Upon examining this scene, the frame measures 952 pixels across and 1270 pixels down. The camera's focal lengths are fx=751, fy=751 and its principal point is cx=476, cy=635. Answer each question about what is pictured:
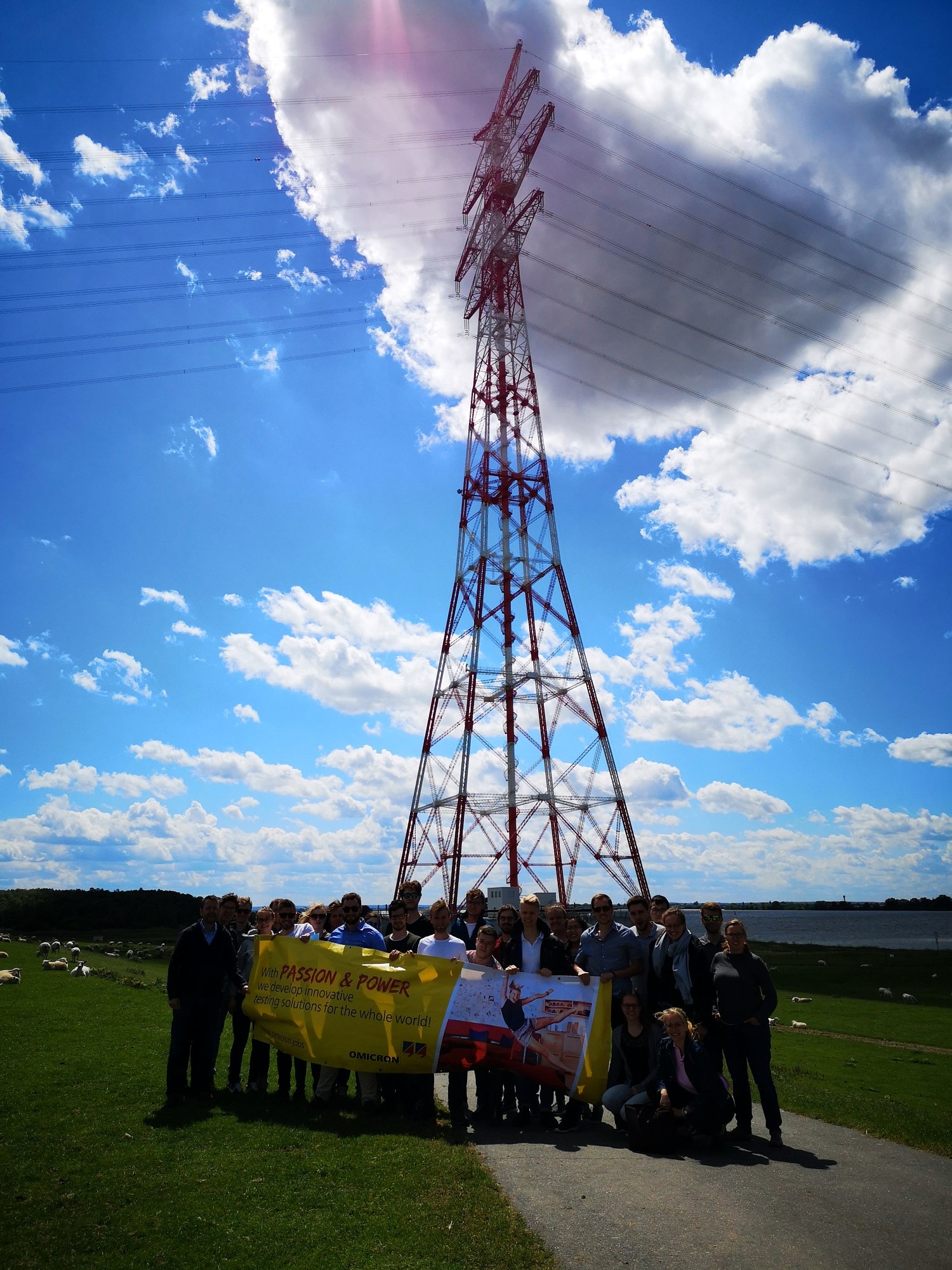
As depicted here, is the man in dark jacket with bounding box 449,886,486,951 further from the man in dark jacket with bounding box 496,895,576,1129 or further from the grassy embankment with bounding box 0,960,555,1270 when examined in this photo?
the grassy embankment with bounding box 0,960,555,1270

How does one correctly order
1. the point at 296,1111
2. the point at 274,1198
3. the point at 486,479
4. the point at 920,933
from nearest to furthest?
1. the point at 274,1198
2. the point at 296,1111
3. the point at 486,479
4. the point at 920,933

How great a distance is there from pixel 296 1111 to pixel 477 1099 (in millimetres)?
2301

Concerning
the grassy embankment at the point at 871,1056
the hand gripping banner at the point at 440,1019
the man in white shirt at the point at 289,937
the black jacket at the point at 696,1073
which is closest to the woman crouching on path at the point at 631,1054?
the black jacket at the point at 696,1073

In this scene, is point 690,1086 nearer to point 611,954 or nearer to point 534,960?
point 611,954

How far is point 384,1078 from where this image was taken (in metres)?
10.1

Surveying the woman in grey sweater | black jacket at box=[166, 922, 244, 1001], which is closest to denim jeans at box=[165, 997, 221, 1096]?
black jacket at box=[166, 922, 244, 1001]

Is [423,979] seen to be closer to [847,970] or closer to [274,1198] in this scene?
[274,1198]

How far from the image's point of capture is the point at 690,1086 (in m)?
8.40

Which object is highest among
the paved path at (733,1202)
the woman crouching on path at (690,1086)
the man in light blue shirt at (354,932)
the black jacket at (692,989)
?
the man in light blue shirt at (354,932)

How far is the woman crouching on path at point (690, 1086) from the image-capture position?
27.3ft

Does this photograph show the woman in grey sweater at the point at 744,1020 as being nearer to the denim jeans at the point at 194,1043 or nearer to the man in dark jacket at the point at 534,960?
the man in dark jacket at the point at 534,960

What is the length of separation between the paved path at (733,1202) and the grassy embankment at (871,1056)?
58.4 inches

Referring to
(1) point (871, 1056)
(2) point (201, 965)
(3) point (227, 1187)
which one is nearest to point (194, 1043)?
(2) point (201, 965)

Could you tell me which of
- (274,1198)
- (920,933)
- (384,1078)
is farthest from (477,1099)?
(920,933)
